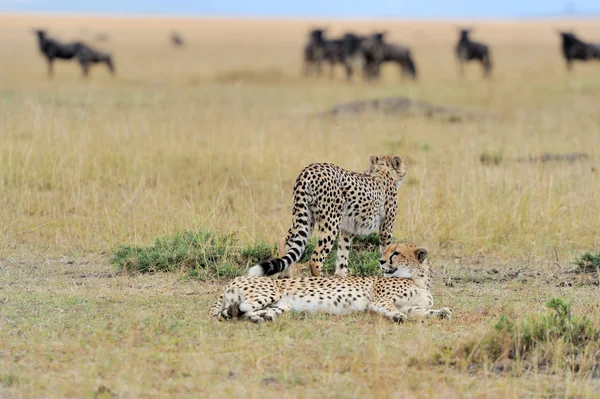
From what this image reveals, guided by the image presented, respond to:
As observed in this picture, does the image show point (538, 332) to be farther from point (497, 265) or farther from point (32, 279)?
point (32, 279)

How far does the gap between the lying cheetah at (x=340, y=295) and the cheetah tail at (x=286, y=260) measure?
64mm

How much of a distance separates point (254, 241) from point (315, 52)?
22283 millimetres

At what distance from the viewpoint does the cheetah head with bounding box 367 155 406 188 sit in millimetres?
6816

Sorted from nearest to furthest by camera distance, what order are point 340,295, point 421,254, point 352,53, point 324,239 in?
1. point 340,295
2. point 421,254
3. point 324,239
4. point 352,53

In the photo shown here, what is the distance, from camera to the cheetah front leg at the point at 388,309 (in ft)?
17.1

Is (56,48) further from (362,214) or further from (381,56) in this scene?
(362,214)

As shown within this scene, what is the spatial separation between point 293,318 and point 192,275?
55.7 inches

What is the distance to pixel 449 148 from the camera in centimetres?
1161

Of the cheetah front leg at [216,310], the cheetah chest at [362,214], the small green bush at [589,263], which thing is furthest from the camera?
the small green bush at [589,263]

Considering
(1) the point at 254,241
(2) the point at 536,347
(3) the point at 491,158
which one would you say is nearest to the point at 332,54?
(3) the point at 491,158

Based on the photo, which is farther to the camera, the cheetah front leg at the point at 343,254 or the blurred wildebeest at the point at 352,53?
the blurred wildebeest at the point at 352,53

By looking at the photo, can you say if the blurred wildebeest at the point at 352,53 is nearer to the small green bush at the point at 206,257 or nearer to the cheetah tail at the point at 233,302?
the small green bush at the point at 206,257

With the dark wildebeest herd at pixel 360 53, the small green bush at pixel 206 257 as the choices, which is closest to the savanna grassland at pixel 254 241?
the small green bush at pixel 206 257

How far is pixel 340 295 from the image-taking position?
532 cm
